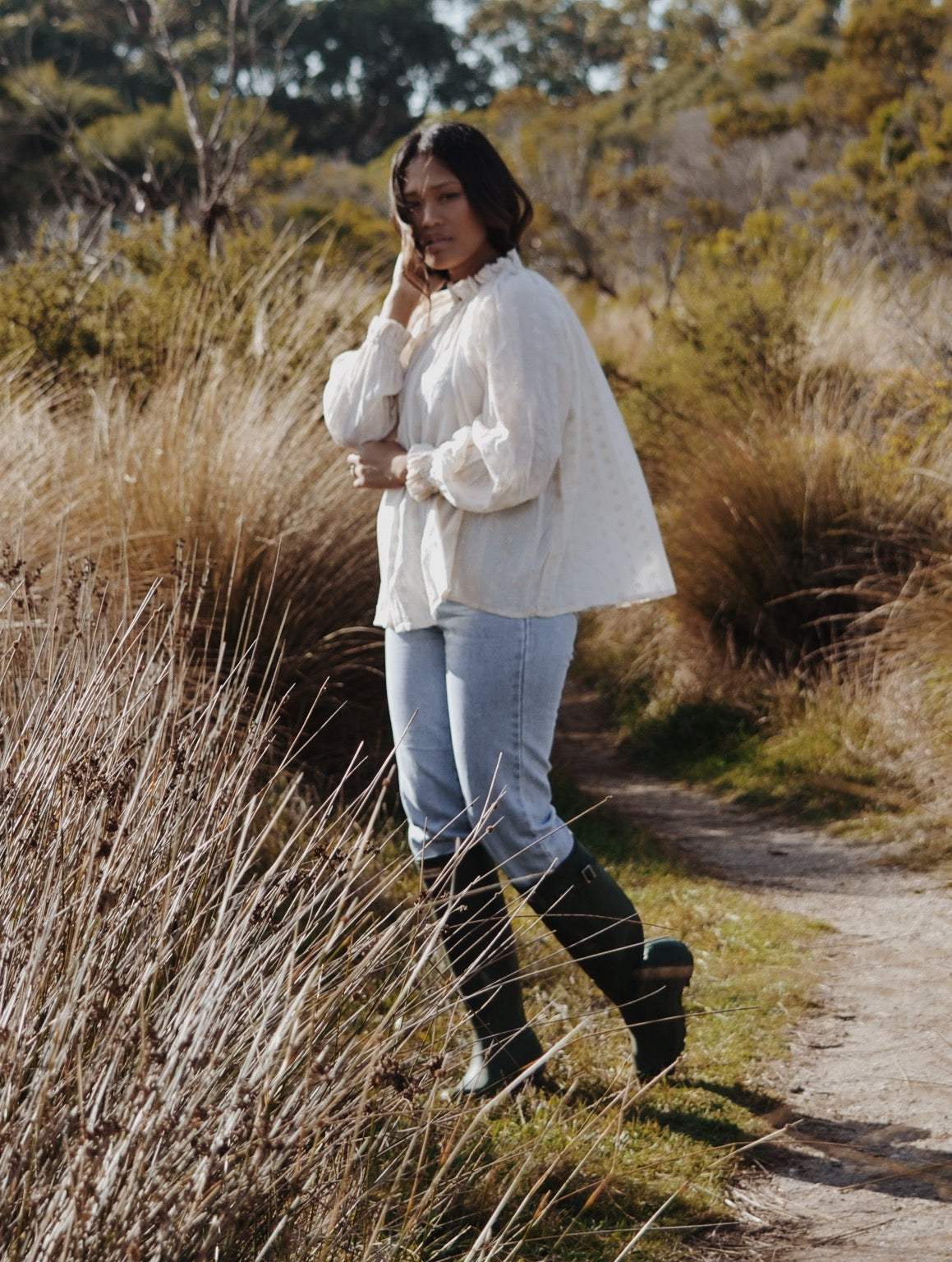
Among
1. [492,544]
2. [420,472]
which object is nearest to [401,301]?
[420,472]

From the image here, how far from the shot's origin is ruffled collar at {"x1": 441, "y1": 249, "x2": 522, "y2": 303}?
8.84 ft

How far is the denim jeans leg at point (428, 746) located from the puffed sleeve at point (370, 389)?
440 millimetres

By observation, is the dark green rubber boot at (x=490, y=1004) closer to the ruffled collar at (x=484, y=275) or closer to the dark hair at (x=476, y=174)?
the ruffled collar at (x=484, y=275)

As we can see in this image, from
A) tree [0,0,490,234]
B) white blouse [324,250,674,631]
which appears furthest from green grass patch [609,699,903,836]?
tree [0,0,490,234]

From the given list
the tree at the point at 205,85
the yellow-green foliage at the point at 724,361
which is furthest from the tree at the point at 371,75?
the yellow-green foliage at the point at 724,361

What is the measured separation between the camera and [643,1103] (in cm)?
290

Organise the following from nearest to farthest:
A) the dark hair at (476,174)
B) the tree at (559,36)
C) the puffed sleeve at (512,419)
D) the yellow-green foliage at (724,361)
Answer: the puffed sleeve at (512,419) → the dark hair at (476,174) → the yellow-green foliage at (724,361) → the tree at (559,36)

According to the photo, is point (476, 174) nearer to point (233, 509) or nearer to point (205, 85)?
point (233, 509)

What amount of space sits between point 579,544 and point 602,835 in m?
2.30

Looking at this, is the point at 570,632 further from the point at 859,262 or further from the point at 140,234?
the point at 859,262

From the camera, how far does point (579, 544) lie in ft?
9.05

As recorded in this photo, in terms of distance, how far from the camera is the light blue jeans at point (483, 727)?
8.62 feet

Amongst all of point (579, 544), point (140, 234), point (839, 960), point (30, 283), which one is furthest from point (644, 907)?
point (140, 234)

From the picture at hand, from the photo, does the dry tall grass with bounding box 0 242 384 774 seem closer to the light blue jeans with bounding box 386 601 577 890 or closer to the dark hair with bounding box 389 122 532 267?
the light blue jeans with bounding box 386 601 577 890
